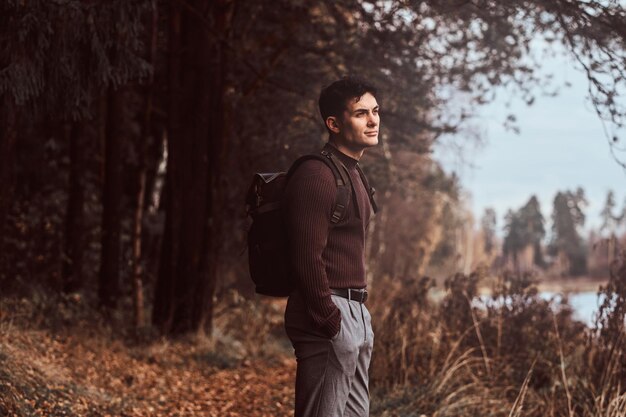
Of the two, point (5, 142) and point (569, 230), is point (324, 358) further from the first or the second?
point (569, 230)

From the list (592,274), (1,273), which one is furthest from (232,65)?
(592,274)

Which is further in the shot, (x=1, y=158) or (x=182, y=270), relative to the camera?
(x=182, y=270)

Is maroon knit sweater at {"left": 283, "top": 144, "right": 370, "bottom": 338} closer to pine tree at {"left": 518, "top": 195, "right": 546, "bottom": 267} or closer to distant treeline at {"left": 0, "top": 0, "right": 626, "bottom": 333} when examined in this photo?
distant treeline at {"left": 0, "top": 0, "right": 626, "bottom": 333}

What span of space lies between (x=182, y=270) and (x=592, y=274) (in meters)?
55.8

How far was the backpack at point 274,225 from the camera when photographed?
12.2 feet

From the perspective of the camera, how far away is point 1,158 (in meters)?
7.70

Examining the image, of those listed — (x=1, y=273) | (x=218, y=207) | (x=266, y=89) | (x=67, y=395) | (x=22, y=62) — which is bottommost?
(x=67, y=395)

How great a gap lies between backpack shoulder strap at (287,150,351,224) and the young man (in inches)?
0.9

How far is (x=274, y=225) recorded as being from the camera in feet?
12.3

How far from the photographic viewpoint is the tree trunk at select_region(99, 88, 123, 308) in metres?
11.4

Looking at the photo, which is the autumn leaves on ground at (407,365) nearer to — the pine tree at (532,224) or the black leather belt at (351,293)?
the black leather belt at (351,293)

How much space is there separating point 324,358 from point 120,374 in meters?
5.56

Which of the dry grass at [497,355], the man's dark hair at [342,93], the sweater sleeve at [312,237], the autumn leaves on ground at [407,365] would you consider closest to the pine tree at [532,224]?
the autumn leaves on ground at [407,365]

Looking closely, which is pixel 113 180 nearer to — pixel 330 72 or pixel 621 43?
pixel 330 72
